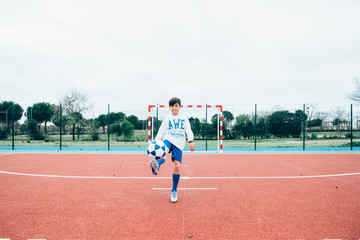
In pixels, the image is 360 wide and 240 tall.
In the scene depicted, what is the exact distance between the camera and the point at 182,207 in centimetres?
332

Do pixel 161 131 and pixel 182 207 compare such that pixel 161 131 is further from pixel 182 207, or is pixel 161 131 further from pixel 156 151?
pixel 182 207

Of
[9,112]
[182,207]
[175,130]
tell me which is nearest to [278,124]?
[175,130]

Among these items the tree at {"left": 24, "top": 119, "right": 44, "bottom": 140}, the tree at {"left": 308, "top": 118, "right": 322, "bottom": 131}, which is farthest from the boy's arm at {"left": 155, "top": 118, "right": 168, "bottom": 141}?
the tree at {"left": 24, "top": 119, "right": 44, "bottom": 140}

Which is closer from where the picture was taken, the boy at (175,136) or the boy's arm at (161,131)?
the boy at (175,136)

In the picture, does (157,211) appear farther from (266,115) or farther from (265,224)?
(266,115)

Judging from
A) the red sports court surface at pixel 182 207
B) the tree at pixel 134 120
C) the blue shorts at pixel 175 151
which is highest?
the tree at pixel 134 120

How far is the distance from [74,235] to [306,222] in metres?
2.81

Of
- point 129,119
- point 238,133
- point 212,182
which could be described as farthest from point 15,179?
point 238,133

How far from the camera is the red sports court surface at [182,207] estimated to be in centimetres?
250

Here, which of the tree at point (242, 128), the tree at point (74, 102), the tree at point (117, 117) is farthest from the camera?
the tree at point (74, 102)

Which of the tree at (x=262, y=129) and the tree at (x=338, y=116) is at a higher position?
the tree at (x=338, y=116)

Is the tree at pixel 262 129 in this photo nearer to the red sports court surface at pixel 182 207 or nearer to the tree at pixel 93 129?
the red sports court surface at pixel 182 207

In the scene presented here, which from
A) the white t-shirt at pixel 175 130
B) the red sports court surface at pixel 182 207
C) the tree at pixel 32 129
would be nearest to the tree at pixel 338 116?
the red sports court surface at pixel 182 207

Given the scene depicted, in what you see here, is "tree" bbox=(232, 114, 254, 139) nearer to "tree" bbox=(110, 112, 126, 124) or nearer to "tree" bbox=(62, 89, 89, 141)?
→ "tree" bbox=(110, 112, 126, 124)
